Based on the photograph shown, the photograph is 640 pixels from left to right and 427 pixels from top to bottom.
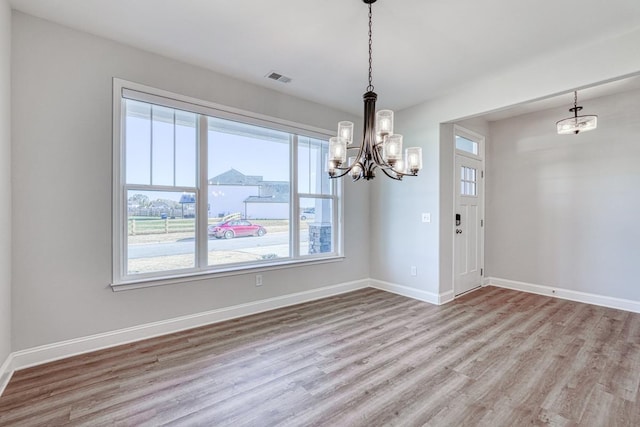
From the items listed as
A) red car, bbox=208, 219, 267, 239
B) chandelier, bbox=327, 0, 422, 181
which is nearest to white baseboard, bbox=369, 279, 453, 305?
red car, bbox=208, 219, 267, 239

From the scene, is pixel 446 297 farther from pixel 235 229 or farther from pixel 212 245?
pixel 212 245

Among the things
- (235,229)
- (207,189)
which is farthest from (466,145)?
(207,189)

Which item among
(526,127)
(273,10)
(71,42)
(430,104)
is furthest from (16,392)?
(526,127)

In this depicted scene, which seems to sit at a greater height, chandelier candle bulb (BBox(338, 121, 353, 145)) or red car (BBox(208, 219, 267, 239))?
chandelier candle bulb (BBox(338, 121, 353, 145))

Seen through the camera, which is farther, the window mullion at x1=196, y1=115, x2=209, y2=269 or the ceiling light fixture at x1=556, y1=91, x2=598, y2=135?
the ceiling light fixture at x1=556, y1=91, x2=598, y2=135

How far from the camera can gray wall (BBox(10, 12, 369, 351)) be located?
230cm

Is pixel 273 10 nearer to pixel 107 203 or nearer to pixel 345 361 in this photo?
pixel 107 203

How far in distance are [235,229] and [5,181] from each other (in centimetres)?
192

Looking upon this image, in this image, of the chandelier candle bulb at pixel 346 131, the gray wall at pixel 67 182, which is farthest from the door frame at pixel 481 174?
the gray wall at pixel 67 182

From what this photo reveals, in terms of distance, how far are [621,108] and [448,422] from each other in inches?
178

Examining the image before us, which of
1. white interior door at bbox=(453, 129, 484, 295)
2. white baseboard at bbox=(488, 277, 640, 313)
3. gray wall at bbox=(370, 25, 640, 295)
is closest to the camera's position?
gray wall at bbox=(370, 25, 640, 295)

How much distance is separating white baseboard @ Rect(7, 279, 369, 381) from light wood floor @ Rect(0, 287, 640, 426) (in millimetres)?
95

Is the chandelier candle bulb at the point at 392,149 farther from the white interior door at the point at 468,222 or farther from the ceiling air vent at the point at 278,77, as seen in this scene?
the white interior door at the point at 468,222

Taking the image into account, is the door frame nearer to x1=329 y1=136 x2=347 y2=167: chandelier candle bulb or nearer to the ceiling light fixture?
the ceiling light fixture
